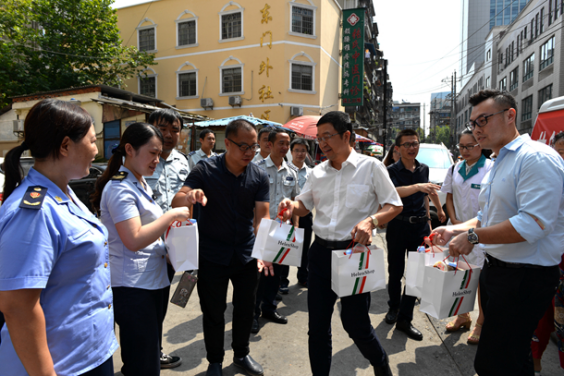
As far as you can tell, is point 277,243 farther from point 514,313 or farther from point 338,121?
point 514,313

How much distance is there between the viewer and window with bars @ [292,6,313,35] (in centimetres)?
1915

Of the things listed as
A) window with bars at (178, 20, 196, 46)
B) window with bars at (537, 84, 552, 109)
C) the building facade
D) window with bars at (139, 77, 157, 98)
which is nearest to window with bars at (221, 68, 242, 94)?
window with bars at (178, 20, 196, 46)

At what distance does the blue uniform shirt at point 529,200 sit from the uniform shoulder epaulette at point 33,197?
216 centimetres

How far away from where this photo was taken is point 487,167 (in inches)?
144

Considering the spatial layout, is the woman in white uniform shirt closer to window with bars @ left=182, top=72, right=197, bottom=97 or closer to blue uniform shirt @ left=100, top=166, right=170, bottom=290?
blue uniform shirt @ left=100, top=166, right=170, bottom=290

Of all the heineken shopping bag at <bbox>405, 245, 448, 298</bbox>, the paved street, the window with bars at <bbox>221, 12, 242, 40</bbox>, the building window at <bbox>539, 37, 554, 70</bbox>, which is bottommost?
the paved street

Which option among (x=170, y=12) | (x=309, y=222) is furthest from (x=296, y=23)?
(x=309, y=222)

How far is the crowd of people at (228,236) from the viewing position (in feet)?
4.06

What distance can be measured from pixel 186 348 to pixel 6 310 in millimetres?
2390

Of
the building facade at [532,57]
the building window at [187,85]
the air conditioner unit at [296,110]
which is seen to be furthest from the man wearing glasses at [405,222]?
the building facade at [532,57]

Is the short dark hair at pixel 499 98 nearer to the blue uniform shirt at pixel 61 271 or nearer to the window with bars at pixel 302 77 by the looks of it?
the blue uniform shirt at pixel 61 271

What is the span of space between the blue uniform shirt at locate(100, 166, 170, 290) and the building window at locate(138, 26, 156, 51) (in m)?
22.9

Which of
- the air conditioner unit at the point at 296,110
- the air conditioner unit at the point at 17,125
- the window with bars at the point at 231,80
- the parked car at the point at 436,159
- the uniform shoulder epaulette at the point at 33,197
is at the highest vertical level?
the window with bars at the point at 231,80

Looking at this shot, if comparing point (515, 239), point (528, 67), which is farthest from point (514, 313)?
point (528, 67)
